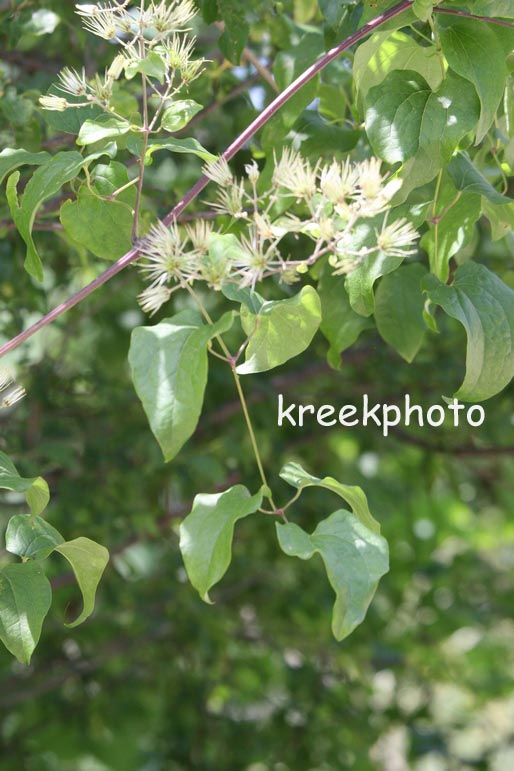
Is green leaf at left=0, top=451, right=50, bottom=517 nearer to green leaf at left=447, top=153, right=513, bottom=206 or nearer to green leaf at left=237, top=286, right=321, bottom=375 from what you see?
green leaf at left=237, top=286, right=321, bottom=375

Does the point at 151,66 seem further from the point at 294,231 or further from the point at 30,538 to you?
the point at 30,538

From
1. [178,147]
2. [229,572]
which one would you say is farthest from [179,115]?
[229,572]

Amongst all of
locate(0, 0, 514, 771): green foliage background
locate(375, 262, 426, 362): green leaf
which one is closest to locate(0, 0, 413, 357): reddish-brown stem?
locate(375, 262, 426, 362): green leaf

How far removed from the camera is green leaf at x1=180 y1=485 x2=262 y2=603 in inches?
22.7

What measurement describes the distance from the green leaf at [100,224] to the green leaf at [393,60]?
7.1 inches

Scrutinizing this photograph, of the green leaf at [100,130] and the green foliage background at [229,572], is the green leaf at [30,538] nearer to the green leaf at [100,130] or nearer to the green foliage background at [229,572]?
the green leaf at [100,130]

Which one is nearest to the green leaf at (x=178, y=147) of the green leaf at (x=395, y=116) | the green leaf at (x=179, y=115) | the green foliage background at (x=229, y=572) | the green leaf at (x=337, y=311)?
the green leaf at (x=179, y=115)

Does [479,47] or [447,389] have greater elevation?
[479,47]

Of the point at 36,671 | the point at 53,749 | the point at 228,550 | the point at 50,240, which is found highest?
the point at 228,550

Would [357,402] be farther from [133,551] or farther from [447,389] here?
[133,551]

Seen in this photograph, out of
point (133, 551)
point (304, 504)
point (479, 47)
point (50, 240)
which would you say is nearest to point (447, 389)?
point (304, 504)

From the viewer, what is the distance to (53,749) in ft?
6.45

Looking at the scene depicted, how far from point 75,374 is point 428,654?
88cm

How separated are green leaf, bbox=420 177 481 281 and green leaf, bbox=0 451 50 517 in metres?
0.31
